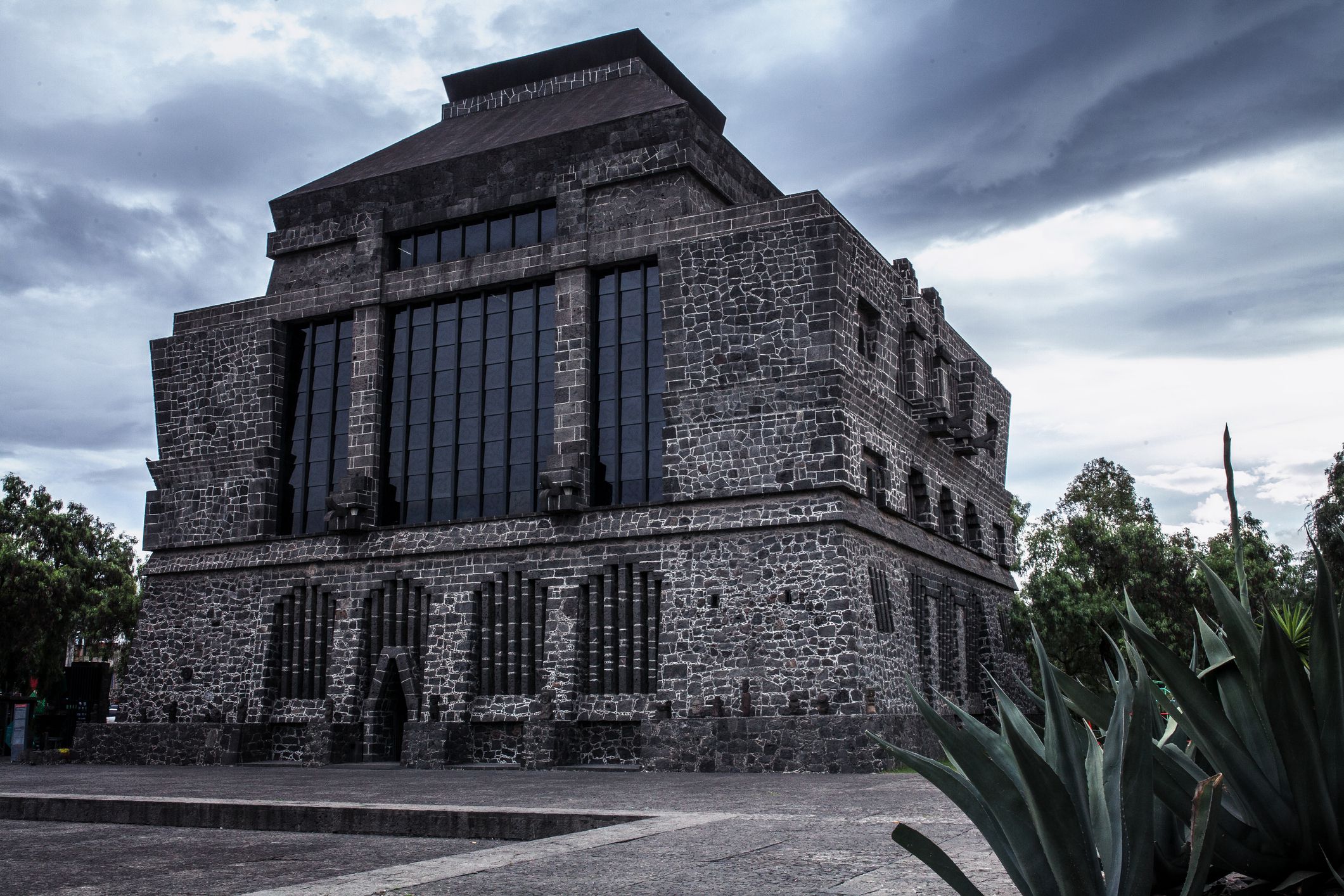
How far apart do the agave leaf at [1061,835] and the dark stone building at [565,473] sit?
15.9 metres

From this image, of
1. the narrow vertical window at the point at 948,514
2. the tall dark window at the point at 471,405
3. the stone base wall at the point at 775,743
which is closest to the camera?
the stone base wall at the point at 775,743

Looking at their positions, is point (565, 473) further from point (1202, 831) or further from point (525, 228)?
point (1202, 831)

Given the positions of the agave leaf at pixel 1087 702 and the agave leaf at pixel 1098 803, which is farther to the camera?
the agave leaf at pixel 1087 702

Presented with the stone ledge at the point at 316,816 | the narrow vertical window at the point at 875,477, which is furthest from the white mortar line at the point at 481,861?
the narrow vertical window at the point at 875,477

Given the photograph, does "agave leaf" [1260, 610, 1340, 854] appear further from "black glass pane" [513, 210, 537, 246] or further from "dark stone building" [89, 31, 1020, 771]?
"black glass pane" [513, 210, 537, 246]

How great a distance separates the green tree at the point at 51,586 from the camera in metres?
32.2

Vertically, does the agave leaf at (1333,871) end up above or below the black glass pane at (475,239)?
below

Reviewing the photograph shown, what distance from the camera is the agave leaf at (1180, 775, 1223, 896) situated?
320 centimetres

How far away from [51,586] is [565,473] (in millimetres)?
19674

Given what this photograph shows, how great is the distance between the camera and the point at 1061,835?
336 centimetres

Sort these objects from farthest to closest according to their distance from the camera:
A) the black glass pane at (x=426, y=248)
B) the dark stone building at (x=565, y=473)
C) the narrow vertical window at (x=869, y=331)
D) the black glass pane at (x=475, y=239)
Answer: the black glass pane at (x=426, y=248) → the black glass pane at (x=475, y=239) → the narrow vertical window at (x=869, y=331) → the dark stone building at (x=565, y=473)

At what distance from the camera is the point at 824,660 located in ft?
64.2

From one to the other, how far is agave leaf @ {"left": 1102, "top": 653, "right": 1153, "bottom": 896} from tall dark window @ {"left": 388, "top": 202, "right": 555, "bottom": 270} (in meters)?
21.9

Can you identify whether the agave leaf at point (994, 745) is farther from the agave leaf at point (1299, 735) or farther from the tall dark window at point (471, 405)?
the tall dark window at point (471, 405)
